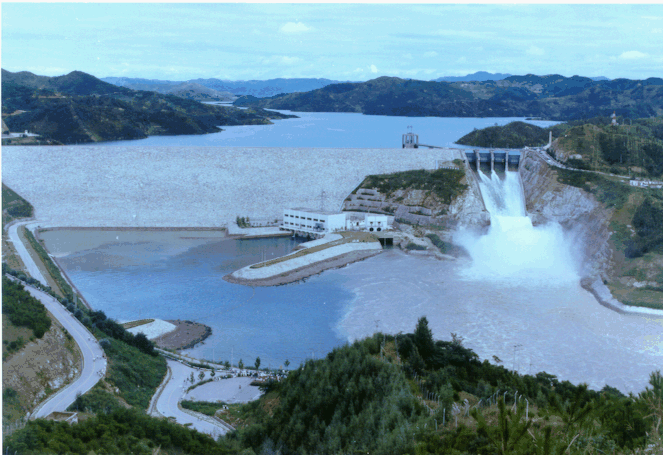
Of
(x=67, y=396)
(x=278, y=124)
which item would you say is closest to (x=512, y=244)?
(x=67, y=396)

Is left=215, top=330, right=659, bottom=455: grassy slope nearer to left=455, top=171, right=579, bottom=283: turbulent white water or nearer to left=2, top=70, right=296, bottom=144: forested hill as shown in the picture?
left=455, top=171, right=579, bottom=283: turbulent white water

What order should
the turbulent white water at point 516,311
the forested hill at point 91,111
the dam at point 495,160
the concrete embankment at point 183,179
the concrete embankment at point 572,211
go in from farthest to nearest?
the forested hill at point 91,111, the dam at point 495,160, the concrete embankment at point 183,179, the concrete embankment at point 572,211, the turbulent white water at point 516,311

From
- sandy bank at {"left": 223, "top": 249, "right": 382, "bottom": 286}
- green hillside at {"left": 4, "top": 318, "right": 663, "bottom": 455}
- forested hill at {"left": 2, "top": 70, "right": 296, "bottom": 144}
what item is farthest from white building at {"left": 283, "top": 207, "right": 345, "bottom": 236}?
forested hill at {"left": 2, "top": 70, "right": 296, "bottom": 144}

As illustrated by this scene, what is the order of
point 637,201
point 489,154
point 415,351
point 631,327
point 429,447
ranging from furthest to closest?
1. point 489,154
2. point 637,201
3. point 631,327
4. point 415,351
5. point 429,447

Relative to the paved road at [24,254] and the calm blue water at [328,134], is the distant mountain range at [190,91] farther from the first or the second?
the paved road at [24,254]

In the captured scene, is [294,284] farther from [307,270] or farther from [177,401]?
[177,401]

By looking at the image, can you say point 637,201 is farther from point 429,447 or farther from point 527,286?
point 429,447

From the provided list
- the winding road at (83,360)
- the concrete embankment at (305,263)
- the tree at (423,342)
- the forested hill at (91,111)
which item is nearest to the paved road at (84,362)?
the winding road at (83,360)
